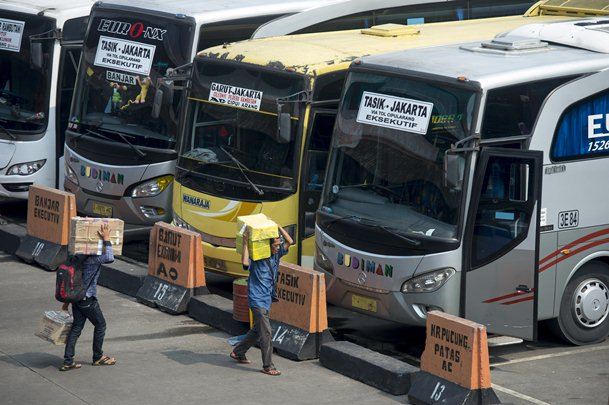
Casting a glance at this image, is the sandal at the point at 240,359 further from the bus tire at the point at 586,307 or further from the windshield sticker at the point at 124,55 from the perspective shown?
the windshield sticker at the point at 124,55

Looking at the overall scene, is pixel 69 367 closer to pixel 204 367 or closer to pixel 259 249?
pixel 204 367

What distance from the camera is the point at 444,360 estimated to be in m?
11.6

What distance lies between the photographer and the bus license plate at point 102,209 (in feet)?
56.7

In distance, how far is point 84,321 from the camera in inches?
489

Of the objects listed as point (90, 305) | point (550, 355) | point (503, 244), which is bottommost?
point (550, 355)

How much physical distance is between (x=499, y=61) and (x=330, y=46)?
2.77m

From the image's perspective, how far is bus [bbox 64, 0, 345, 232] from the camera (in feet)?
55.1

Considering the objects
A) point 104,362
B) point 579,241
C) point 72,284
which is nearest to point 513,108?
point 579,241

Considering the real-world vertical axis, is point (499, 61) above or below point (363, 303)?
above

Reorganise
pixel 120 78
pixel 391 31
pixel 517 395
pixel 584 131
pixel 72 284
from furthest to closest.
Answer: pixel 120 78 < pixel 391 31 < pixel 584 131 < pixel 72 284 < pixel 517 395

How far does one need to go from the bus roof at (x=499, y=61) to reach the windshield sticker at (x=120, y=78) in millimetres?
4322

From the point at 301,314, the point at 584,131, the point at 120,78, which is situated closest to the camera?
the point at 301,314

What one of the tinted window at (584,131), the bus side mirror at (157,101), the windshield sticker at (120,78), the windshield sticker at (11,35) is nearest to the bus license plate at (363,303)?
the tinted window at (584,131)

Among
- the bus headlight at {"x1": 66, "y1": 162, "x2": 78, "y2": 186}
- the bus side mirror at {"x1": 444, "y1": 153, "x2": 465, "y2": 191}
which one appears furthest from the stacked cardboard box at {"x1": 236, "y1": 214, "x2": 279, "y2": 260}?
the bus headlight at {"x1": 66, "y1": 162, "x2": 78, "y2": 186}
